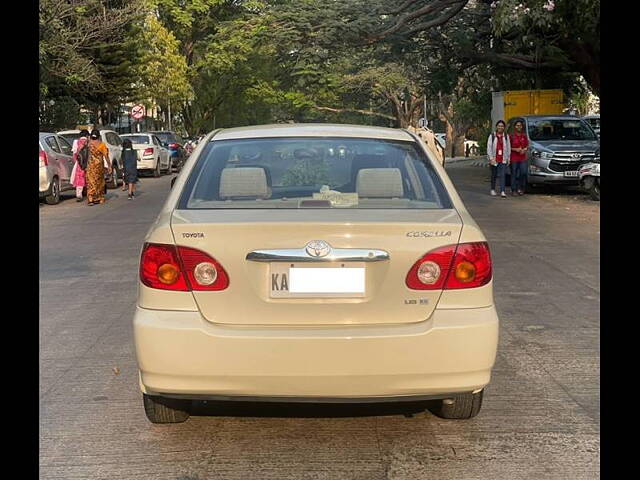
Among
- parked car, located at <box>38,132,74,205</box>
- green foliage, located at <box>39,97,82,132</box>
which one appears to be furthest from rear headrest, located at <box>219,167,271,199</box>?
green foliage, located at <box>39,97,82,132</box>

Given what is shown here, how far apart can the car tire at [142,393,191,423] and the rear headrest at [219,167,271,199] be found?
111 cm

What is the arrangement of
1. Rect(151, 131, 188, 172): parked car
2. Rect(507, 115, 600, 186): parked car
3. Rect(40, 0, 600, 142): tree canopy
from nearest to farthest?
Rect(507, 115, 600, 186): parked car, Rect(40, 0, 600, 142): tree canopy, Rect(151, 131, 188, 172): parked car

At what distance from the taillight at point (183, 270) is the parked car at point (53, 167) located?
49.9 feet

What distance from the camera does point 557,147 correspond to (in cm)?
2014

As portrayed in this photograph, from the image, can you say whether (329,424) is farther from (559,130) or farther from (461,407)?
(559,130)

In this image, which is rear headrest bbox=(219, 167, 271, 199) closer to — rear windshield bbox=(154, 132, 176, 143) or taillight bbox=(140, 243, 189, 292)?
taillight bbox=(140, 243, 189, 292)

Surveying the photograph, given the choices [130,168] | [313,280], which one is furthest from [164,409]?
[130,168]

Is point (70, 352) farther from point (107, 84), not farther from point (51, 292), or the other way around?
point (107, 84)

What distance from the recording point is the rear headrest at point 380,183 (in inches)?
Answer: 185

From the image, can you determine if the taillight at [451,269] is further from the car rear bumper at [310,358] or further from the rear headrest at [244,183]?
the rear headrest at [244,183]

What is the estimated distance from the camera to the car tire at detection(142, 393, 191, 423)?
4.45 m

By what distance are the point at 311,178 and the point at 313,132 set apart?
1.20ft

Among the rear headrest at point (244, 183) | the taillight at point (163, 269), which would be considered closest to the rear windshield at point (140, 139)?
the rear headrest at point (244, 183)
